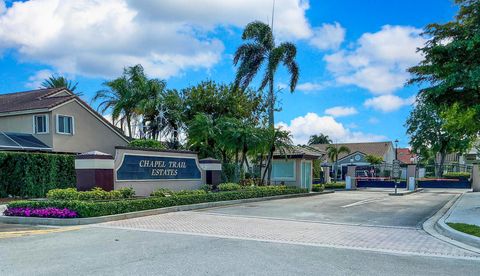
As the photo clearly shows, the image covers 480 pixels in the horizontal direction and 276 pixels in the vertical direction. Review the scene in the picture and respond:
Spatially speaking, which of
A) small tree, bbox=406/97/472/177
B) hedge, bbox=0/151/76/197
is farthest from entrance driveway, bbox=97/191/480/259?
small tree, bbox=406/97/472/177

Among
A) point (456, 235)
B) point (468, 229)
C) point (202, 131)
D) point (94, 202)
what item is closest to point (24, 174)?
point (94, 202)

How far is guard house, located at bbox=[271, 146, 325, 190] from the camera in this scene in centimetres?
3209

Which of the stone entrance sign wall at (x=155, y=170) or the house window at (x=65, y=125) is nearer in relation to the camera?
the stone entrance sign wall at (x=155, y=170)

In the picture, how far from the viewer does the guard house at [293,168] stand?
32094mm

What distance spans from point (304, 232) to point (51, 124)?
22.6m

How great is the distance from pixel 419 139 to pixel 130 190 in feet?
153

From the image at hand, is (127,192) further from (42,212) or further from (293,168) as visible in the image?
(293,168)

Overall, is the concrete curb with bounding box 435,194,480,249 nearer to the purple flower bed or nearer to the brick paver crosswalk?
the brick paver crosswalk

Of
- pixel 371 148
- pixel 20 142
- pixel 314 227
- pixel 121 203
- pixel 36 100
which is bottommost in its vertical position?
pixel 314 227

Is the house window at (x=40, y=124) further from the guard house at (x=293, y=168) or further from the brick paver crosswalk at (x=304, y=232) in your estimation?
the brick paver crosswalk at (x=304, y=232)

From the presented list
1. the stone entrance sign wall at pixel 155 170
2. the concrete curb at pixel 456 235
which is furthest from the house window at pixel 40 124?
the concrete curb at pixel 456 235

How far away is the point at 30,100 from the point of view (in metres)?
31.9

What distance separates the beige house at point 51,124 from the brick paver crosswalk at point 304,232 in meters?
16.9

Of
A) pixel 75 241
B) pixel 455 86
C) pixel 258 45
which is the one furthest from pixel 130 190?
pixel 258 45
